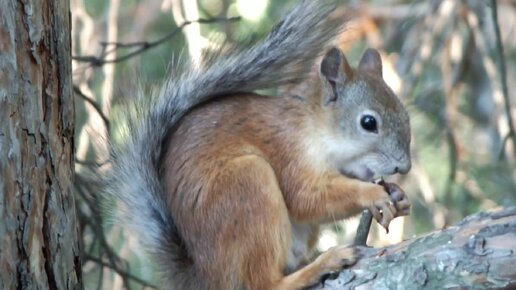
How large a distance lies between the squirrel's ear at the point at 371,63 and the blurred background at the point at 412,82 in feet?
0.47

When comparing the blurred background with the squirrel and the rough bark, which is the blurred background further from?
the rough bark

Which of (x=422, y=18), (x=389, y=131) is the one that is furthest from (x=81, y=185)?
(x=422, y=18)

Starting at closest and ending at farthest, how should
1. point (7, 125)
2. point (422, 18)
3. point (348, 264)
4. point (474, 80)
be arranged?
point (7, 125) → point (348, 264) → point (422, 18) → point (474, 80)

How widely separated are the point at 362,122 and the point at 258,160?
0.93ft

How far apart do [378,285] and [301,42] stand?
2.14 ft

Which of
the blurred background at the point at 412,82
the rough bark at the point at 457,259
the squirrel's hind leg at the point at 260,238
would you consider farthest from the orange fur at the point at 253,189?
the blurred background at the point at 412,82

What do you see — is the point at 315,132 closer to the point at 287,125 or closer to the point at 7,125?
the point at 287,125

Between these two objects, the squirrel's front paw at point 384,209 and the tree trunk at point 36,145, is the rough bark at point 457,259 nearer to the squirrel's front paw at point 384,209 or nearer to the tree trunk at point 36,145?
the squirrel's front paw at point 384,209

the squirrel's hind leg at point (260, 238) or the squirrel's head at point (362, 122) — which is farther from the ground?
the squirrel's head at point (362, 122)

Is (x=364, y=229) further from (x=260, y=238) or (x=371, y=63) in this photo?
(x=371, y=63)

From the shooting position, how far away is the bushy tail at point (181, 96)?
220 centimetres

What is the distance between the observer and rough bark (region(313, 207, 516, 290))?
170 centimetres

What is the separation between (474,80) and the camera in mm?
4207

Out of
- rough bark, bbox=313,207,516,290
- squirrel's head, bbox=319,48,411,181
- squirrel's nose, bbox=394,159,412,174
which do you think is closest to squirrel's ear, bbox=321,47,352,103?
squirrel's head, bbox=319,48,411,181
